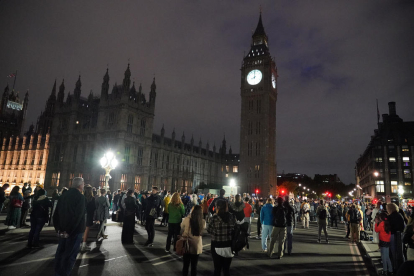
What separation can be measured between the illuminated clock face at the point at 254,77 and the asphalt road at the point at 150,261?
62.8 m

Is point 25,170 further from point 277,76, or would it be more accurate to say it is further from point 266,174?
point 277,76

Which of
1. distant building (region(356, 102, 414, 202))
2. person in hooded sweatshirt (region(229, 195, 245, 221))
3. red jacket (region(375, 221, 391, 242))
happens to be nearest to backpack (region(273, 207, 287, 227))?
person in hooded sweatshirt (region(229, 195, 245, 221))

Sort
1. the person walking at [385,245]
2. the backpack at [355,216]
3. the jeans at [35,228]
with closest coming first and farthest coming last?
the person walking at [385,245] → the jeans at [35,228] → the backpack at [355,216]

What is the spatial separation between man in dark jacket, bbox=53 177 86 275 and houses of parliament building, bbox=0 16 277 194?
34899mm

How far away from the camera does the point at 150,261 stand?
7770 millimetres

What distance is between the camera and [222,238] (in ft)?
17.0

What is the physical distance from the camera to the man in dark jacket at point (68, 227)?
5348mm

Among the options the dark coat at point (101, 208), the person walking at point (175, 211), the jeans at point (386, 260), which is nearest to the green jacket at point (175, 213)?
the person walking at point (175, 211)

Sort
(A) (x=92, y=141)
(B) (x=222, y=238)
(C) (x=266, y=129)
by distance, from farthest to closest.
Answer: (C) (x=266, y=129) → (A) (x=92, y=141) → (B) (x=222, y=238)

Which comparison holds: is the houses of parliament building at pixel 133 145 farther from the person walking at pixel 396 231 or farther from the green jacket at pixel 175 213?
the person walking at pixel 396 231

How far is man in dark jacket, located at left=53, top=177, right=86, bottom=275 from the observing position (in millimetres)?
5348

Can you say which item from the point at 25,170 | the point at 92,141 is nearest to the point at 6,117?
the point at 25,170

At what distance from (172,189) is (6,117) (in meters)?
66.8

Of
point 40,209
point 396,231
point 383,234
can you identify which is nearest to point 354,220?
point 383,234
